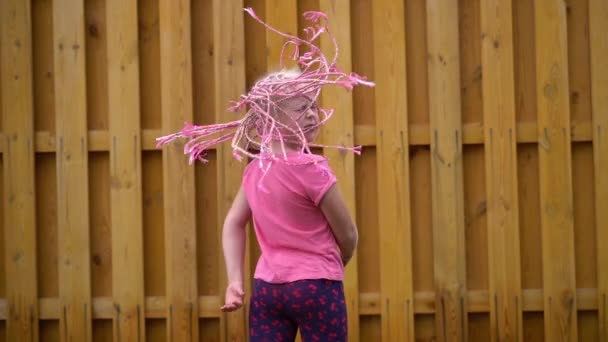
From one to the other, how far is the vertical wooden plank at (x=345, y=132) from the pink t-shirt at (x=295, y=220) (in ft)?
6.03

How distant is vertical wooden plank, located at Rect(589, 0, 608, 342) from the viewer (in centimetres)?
460

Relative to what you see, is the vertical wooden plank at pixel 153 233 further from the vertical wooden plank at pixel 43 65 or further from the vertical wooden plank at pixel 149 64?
the vertical wooden plank at pixel 43 65

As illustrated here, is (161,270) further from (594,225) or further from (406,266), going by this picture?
(594,225)

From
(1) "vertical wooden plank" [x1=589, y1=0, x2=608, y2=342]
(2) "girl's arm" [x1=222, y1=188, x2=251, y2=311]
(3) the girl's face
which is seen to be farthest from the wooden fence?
(3) the girl's face

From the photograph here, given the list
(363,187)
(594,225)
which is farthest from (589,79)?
(363,187)

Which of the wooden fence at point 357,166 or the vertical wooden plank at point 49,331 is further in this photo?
the vertical wooden plank at point 49,331

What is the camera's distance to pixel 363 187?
15.4 feet

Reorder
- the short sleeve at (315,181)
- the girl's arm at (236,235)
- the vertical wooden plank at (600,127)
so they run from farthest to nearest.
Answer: the vertical wooden plank at (600,127), the girl's arm at (236,235), the short sleeve at (315,181)

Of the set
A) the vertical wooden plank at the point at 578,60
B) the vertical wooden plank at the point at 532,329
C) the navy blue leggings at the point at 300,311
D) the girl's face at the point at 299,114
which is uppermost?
the vertical wooden plank at the point at 578,60

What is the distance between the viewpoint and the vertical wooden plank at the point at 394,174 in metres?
4.62

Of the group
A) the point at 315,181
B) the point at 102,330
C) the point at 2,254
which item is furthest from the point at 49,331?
the point at 315,181

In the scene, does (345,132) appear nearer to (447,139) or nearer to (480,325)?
(447,139)

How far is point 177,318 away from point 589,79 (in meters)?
2.25

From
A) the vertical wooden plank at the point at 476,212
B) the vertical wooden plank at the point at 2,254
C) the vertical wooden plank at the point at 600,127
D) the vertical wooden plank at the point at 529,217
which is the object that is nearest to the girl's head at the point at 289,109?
the vertical wooden plank at the point at 476,212
